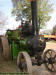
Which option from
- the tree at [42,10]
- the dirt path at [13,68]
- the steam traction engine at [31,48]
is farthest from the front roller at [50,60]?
the tree at [42,10]

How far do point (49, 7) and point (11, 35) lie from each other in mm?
19043

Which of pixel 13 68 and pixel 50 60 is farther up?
pixel 50 60

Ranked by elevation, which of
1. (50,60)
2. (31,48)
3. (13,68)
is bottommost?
(13,68)

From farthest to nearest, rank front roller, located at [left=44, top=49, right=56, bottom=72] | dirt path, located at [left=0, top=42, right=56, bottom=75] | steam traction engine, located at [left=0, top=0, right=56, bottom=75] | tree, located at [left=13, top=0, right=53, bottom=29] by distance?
tree, located at [left=13, top=0, right=53, bottom=29]
dirt path, located at [left=0, top=42, right=56, bottom=75]
front roller, located at [left=44, top=49, right=56, bottom=72]
steam traction engine, located at [left=0, top=0, right=56, bottom=75]

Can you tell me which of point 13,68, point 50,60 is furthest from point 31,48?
point 13,68

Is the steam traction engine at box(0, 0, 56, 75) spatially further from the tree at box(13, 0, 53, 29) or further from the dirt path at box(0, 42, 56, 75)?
the tree at box(13, 0, 53, 29)

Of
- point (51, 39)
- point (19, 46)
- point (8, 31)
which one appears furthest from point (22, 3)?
point (19, 46)

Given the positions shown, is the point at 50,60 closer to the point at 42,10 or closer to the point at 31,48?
the point at 31,48

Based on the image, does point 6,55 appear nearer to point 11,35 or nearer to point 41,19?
point 11,35

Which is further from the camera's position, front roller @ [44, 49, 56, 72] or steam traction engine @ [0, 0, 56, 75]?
front roller @ [44, 49, 56, 72]

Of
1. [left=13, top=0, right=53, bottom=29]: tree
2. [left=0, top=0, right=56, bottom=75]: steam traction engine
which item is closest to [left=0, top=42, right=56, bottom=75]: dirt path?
[left=0, top=0, right=56, bottom=75]: steam traction engine

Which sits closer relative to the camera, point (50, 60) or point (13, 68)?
point (50, 60)

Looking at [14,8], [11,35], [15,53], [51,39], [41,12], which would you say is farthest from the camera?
[14,8]

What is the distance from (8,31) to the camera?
5902mm
